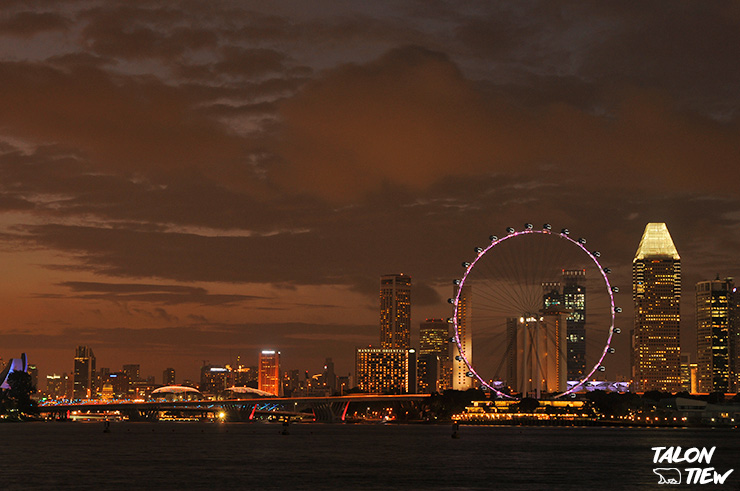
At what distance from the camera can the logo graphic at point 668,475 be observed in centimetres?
11569

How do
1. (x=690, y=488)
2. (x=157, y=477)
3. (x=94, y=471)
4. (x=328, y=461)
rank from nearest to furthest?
(x=690, y=488) < (x=157, y=477) < (x=94, y=471) < (x=328, y=461)

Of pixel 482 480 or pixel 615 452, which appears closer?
pixel 482 480

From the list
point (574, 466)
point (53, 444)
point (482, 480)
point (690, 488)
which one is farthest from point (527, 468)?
point (53, 444)

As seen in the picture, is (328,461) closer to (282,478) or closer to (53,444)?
(282,478)

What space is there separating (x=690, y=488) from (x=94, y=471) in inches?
2583

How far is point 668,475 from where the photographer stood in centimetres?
12625

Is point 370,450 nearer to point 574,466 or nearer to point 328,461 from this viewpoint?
point 328,461

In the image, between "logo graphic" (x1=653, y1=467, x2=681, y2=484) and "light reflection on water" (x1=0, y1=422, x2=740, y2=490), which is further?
"logo graphic" (x1=653, y1=467, x2=681, y2=484)

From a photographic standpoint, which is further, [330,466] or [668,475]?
[330,466]

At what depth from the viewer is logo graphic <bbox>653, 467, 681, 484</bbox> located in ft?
380

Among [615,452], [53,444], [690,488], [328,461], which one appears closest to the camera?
[690,488]

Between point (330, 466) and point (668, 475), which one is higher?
point (330, 466)

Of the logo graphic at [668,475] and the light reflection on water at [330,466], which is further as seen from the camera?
the logo graphic at [668,475]

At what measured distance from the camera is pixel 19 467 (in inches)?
5000
